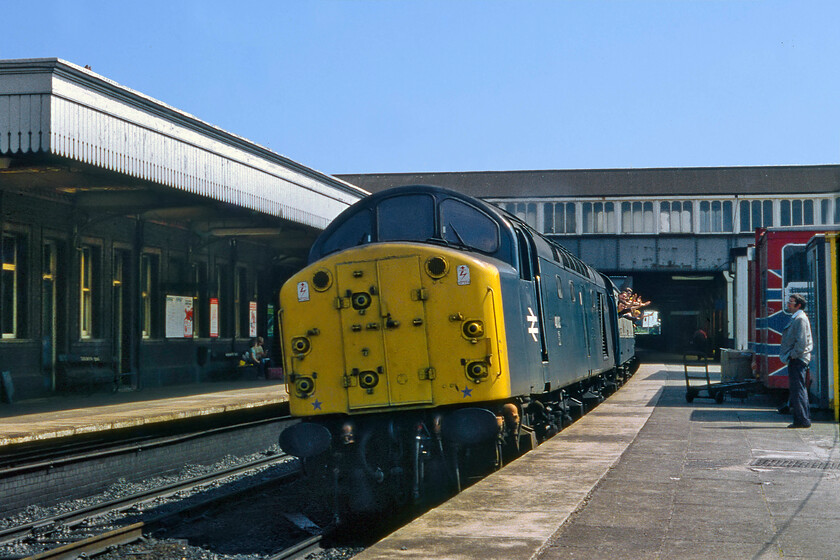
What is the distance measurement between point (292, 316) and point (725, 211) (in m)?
43.8

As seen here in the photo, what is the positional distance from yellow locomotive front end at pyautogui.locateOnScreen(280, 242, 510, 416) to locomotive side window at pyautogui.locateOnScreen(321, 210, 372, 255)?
2.81ft

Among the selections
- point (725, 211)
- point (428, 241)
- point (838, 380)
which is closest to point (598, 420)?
point (428, 241)

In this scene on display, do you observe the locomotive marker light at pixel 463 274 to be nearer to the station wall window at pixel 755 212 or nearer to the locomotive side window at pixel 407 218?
the locomotive side window at pixel 407 218

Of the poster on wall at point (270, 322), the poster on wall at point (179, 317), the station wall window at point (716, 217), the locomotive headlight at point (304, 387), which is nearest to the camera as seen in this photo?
the locomotive headlight at point (304, 387)

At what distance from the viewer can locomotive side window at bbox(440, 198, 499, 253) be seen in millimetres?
9703

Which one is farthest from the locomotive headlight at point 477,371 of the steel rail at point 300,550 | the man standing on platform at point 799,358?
the man standing on platform at point 799,358

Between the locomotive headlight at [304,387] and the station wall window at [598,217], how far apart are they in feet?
A: 139

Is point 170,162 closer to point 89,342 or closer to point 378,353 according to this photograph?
point 89,342

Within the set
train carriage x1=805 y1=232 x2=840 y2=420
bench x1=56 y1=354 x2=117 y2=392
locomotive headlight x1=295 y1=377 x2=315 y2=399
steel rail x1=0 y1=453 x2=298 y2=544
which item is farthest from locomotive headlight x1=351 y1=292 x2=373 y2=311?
bench x1=56 y1=354 x2=117 y2=392

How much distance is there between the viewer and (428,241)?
9.47m

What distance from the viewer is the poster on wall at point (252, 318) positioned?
2616 cm

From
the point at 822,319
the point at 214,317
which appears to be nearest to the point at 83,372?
the point at 214,317

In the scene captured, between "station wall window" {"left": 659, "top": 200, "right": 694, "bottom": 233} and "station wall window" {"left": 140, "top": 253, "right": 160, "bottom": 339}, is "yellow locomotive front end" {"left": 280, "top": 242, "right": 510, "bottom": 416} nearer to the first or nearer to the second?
"station wall window" {"left": 140, "top": 253, "right": 160, "bottom": 339}

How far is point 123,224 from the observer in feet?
65.1
